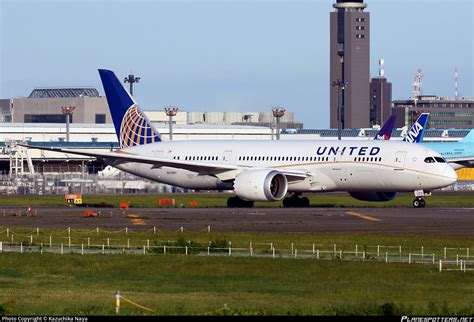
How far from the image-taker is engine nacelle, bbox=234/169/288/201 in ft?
275

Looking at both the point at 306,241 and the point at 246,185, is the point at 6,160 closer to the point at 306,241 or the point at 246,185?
the point at 246,185

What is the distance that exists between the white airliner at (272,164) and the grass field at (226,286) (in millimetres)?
34384

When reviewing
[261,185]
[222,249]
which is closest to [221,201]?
[261,185]

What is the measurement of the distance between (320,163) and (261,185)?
5.10 meters

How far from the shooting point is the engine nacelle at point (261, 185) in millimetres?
83863

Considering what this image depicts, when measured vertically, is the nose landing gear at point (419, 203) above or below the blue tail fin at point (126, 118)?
below

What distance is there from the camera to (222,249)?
5534cm

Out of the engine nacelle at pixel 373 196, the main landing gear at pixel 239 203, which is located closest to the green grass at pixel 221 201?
the engine nacelle at pixel 373 196

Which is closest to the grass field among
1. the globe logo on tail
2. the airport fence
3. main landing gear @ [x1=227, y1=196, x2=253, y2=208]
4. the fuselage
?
the airport fence

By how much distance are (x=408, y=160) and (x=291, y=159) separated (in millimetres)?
8849

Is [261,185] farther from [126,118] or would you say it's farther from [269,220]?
[126,118]

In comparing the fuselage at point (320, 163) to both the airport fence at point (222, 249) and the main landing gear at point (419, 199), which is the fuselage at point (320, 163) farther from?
the airport fence at point (222, 249)

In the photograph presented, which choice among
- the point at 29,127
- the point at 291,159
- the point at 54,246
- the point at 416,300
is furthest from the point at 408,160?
the point at 29,127

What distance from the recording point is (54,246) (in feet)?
193
